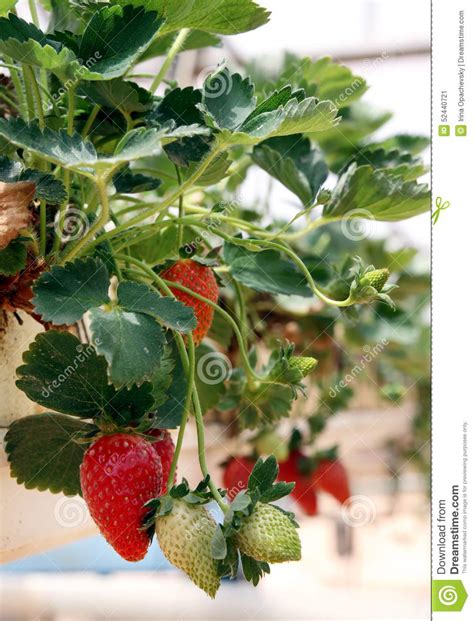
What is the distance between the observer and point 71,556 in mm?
1445

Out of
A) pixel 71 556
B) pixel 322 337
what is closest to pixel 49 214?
pixel 322 337

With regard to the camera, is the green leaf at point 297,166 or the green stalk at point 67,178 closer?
the green stalk at point 67,178

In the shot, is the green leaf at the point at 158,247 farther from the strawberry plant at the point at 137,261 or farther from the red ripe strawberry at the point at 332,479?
the red ripe strawberry at the point at 332,479

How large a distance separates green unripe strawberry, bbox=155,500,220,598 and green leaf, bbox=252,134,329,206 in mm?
293

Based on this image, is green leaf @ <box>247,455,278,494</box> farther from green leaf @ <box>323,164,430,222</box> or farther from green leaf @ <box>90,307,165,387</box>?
green leaf @ <box>323,164,430,222</box>

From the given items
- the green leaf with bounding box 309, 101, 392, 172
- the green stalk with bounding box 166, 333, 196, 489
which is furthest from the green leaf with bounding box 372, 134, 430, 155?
the green stalk with bounding box 166, 333, 196, 489

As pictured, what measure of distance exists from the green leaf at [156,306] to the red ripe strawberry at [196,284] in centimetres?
9

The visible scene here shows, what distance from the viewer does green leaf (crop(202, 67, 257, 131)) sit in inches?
16.8

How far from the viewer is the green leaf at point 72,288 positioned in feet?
1.38

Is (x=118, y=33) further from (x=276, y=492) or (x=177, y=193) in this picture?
(x=276, y=492)

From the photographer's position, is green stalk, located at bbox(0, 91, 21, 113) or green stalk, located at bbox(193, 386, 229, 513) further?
green stalk, located at bbox(0, 91, 21, 113)

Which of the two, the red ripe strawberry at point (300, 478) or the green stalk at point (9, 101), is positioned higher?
the green stalk at point (9, 101)

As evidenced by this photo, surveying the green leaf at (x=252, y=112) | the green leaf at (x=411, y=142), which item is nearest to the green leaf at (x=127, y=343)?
the green leaf at (x=252, y=112)
